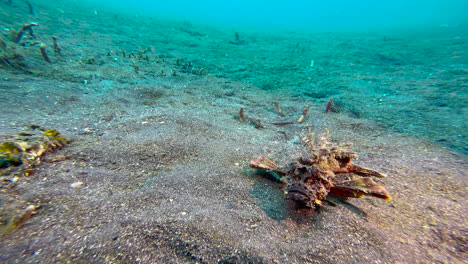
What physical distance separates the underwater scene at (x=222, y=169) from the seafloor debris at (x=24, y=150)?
0.06 ft

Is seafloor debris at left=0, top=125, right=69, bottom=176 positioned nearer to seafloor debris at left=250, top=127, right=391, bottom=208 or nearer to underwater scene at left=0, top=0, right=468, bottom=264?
underwater scene at left=0, top=0, right=468, bottom=264

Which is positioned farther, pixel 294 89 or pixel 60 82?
pixel 294 89

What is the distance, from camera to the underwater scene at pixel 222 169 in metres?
1.82

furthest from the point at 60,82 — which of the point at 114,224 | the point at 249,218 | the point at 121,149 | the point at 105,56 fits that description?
the point at 249,218

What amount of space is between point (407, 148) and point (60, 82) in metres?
9.37

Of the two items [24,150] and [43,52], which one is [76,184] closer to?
[24,150]

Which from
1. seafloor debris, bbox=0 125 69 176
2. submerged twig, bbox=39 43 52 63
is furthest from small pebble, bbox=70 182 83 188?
submerged twig, bbox=39 43 52 63

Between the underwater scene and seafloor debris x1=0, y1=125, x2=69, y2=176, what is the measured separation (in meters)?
0.02

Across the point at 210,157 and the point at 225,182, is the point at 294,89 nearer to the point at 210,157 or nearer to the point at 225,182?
the point at 210,157

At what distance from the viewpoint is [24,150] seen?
2584 mm

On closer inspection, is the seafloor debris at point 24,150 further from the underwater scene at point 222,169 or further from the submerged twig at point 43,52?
the submerged twig at point 43,52

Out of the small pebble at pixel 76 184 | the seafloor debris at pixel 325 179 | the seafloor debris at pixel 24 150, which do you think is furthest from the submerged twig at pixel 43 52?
the seafloor debris at pixel 325 179

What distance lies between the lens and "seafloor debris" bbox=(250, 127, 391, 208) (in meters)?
2.12

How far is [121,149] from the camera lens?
329 cm
